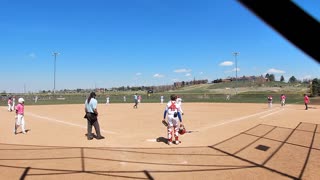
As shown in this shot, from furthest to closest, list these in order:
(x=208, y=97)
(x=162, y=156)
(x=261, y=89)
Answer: (x=261, y=89), (x=208, y=97), (x=162, y=156)

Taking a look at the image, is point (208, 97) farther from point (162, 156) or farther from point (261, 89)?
point (162, 156)

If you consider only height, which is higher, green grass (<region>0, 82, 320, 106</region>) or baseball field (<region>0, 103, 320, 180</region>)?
green grass (<region>0, 82, 320, 106</region>)

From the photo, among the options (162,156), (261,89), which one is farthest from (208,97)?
(162,156)

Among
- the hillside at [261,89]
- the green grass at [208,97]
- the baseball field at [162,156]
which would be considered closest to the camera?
the baseball field at [162,156]

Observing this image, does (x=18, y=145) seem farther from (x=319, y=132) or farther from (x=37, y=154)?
(x=319, y=132)

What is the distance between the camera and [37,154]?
34.0 ft

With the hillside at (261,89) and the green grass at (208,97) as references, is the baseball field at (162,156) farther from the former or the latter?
the hillside at (261,89)

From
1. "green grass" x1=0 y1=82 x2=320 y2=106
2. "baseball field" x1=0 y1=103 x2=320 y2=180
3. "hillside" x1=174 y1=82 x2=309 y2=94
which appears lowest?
"baseball field" x1=0 y1=103 x2=320 y2=180

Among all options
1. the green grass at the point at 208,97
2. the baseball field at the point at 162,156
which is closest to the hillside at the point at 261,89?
the green grass at the point at 208,97

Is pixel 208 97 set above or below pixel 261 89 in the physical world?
below

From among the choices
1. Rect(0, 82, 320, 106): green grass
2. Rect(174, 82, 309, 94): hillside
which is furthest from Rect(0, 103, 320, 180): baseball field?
Rect(174, 82, 309, 94): hillside

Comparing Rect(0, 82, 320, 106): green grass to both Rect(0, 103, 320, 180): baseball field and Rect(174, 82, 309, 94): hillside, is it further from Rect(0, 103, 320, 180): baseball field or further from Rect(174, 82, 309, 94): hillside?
Rect(0, 103, 320, 180): baseball field

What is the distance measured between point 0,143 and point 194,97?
54.1m

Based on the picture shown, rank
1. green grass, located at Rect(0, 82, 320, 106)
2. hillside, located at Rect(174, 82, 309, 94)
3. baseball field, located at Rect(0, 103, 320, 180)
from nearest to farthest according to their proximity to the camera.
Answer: baseball field, located at Rect(0, 103, 320, 180)
green grass, located at Rect(0, 82, 320, 106)
hillside, located at Rect(174, 82, 309, 94)
